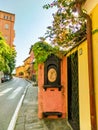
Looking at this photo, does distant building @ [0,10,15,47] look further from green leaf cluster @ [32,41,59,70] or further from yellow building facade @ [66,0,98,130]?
yellow building facade @ [66,0,98,130]

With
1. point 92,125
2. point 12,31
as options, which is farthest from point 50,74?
point 12,31

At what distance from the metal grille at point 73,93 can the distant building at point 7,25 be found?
6595 cm

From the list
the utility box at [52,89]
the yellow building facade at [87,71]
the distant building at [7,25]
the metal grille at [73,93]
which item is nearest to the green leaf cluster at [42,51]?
the utility box at [52,89]

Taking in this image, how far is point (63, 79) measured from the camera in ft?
26.9

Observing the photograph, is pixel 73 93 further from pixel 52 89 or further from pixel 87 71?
pixel 87 71

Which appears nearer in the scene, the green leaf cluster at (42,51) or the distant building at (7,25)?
the green leaf cluster at (42,51)

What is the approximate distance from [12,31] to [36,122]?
2759 inches

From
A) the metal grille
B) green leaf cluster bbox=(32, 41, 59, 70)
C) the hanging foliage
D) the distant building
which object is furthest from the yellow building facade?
the distant building

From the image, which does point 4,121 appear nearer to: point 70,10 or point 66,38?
point 66,38

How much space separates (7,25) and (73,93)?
230 ft

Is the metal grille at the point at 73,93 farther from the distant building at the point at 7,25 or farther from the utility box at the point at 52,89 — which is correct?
the distant building at the point at 7,25

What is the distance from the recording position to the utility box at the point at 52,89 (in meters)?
8.10

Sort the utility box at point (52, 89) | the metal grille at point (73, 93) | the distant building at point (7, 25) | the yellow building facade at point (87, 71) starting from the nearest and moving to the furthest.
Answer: the yellow building facade at point (87, 71)
the metal grille at point (73, 93)
the utility box at point (52, 89)
the distant building at point (7, 25)

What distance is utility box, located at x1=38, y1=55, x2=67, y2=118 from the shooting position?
8102 mm
